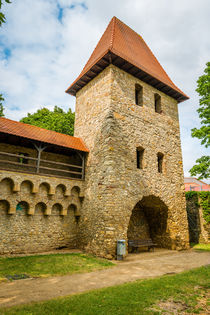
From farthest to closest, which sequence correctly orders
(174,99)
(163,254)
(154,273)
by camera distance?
(174,99) < (163,254) < (154,273)

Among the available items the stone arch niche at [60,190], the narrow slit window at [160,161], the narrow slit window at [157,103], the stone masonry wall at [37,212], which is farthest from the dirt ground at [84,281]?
the narrow slit window at [157,103]

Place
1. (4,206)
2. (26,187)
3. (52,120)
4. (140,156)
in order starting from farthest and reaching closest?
(52,120)
(140,156)
(26,187)
(4,206)

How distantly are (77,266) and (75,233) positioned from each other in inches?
135

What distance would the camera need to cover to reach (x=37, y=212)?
29.5 feet

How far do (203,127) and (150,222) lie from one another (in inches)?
233

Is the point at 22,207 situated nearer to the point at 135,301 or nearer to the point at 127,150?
the point at 127,150

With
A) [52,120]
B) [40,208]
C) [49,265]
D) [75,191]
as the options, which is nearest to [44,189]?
[40,208]

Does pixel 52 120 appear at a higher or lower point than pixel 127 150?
higher

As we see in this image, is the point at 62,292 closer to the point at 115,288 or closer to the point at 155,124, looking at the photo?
the point at 115,288

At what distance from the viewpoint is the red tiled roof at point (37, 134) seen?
28.2 feet

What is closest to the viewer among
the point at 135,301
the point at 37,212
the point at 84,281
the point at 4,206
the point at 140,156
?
the point at 135,301

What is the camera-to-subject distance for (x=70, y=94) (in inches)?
516

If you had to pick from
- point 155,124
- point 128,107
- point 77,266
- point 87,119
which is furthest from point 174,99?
point 77,266

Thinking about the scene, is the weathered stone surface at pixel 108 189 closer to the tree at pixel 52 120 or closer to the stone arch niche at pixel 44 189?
the stone arch niche at pixel 44 189
